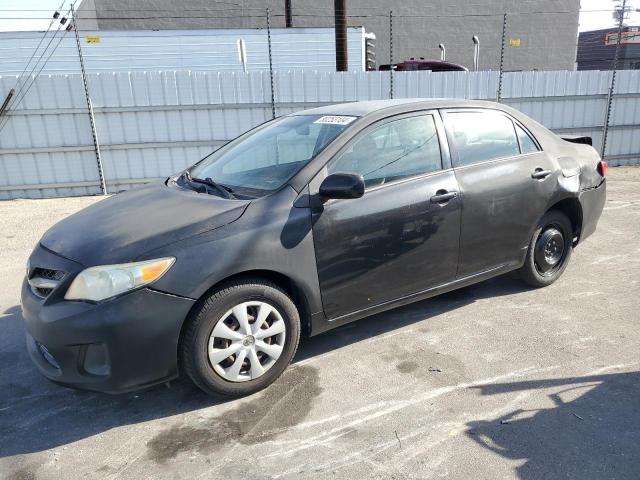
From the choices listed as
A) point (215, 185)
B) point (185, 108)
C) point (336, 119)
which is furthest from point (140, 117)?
point (336, 119)

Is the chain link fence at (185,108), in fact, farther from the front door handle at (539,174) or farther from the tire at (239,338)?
the tire at (239,338)

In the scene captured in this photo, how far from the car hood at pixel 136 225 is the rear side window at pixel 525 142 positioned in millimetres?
2386

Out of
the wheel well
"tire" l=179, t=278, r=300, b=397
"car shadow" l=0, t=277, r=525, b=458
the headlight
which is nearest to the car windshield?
"tire" l=179, t=278, r=300, b=397

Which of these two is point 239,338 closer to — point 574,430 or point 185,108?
point 574,430

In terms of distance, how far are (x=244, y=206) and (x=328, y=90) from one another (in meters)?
7.10

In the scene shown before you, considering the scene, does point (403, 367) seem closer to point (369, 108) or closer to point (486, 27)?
point (369, 108)

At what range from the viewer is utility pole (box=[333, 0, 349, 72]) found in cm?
1407

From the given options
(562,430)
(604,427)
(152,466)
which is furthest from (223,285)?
(604,427)

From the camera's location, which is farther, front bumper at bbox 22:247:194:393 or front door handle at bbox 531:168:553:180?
front door handle at bbox 531:168:553:180

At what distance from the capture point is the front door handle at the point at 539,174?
13.4 feet

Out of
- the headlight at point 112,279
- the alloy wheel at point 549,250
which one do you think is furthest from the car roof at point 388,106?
the headlight at point 112,279

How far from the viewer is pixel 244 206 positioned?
9.91 feet

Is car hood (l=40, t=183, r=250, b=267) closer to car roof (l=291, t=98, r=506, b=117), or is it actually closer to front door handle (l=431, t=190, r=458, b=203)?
car roof (l=291, t=98, r=506, b=117)

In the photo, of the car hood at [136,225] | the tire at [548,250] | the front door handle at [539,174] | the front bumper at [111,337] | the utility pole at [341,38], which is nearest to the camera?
the front bumper at [111,337]
